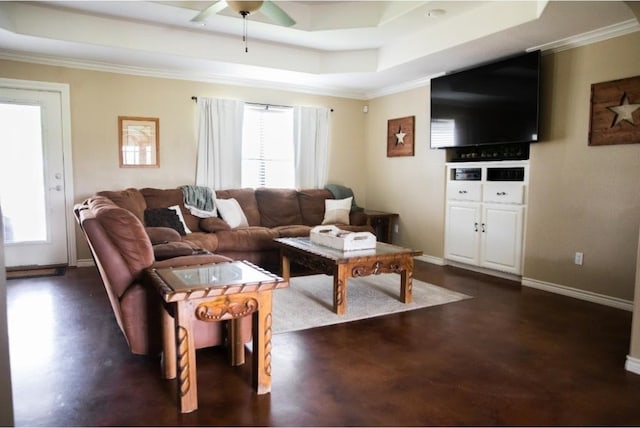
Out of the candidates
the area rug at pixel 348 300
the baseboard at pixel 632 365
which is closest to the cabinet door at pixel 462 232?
the area rug at pixel 348 300

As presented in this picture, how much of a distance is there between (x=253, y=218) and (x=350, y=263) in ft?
7.97

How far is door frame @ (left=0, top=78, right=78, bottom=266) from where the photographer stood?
4691mm

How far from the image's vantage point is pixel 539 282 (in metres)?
4.29

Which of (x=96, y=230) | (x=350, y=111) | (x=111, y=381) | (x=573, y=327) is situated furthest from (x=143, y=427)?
(x=350, y=111)

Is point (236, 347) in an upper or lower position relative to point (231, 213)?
lower

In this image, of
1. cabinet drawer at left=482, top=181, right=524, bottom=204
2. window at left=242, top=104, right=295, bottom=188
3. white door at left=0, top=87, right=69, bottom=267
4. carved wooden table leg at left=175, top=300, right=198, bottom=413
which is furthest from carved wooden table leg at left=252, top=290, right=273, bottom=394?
window at left=242, top=104, right=295, bottom=188

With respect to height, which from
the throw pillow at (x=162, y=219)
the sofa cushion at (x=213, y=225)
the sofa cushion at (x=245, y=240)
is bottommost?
the sofa cushion at (x=245, y=240)

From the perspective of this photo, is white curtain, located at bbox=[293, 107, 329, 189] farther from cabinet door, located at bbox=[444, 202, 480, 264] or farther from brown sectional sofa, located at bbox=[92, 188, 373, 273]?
cabinet door, located at bbox=[444, 202, 480, 264]

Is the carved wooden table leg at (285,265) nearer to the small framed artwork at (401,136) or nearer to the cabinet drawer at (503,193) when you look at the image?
the cabinet drawer at (503,193)

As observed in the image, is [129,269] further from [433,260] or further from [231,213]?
[433,260]

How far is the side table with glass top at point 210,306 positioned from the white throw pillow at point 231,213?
286 centimetres

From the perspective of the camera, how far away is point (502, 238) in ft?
15.1

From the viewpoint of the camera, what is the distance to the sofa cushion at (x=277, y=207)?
5621 millimetres

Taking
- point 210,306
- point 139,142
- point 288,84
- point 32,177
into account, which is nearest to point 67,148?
point 32,177
